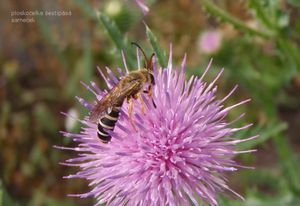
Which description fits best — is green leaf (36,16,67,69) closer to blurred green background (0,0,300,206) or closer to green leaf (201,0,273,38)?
blurred green background (0,0,300,206)

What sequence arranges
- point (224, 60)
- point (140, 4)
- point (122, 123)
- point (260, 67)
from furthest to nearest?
1. point (260, 67)
2. point (224, 60)
3. point (140, 4)
4. point (122, 123)

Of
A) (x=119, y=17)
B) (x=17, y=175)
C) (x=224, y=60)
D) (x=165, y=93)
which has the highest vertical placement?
(x=119, y=17)

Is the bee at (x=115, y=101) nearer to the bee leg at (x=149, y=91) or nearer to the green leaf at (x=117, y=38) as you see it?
the bee leg at (x=149, y=91)

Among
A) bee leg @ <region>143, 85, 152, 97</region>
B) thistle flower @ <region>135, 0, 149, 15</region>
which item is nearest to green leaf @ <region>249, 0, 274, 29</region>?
thistle flower @ <region>135, 0, 149, 15</region>

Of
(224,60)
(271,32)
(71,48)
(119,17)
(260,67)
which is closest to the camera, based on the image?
(271,32)

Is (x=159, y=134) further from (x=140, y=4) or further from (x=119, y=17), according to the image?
(x=119, y=17)

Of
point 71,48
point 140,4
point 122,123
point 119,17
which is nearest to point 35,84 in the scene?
point 71,48
